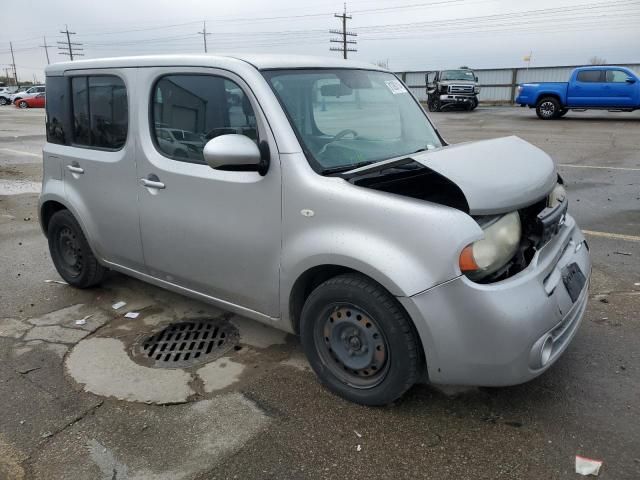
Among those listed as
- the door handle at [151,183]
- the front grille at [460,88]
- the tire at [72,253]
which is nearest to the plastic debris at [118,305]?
the tire at [72,253]

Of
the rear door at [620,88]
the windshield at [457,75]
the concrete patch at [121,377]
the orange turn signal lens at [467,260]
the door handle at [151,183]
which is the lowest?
the concrete patch at [121,377]

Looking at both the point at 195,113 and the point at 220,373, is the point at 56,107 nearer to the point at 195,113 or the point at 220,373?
the point at 195,113

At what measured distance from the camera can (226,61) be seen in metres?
3.12

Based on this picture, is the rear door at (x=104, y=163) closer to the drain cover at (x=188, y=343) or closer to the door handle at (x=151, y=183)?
the door handle at (x=151, y=183)

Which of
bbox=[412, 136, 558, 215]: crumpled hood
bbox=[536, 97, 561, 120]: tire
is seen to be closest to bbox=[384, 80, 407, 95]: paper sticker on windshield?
bbox=[412, 136, 558, 215]: crumpled hood

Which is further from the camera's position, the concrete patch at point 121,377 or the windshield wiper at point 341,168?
the concrete patch at point 121,377

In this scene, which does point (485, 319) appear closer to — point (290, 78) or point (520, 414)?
point (520, 414)

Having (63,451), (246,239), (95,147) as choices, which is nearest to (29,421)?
(63,451)

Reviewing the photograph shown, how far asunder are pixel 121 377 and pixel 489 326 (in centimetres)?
222

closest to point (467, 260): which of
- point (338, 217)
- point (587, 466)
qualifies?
point (338, 217)

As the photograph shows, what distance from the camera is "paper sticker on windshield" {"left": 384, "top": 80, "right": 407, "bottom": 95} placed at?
3.81m

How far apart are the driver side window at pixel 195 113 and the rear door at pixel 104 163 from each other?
0.87ft

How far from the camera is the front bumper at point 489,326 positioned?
2387 mm

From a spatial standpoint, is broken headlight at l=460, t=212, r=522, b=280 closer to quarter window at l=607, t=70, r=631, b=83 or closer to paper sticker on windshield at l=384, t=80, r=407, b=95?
paper sticker on windshield at l=384, t=80, r=407, b=95
